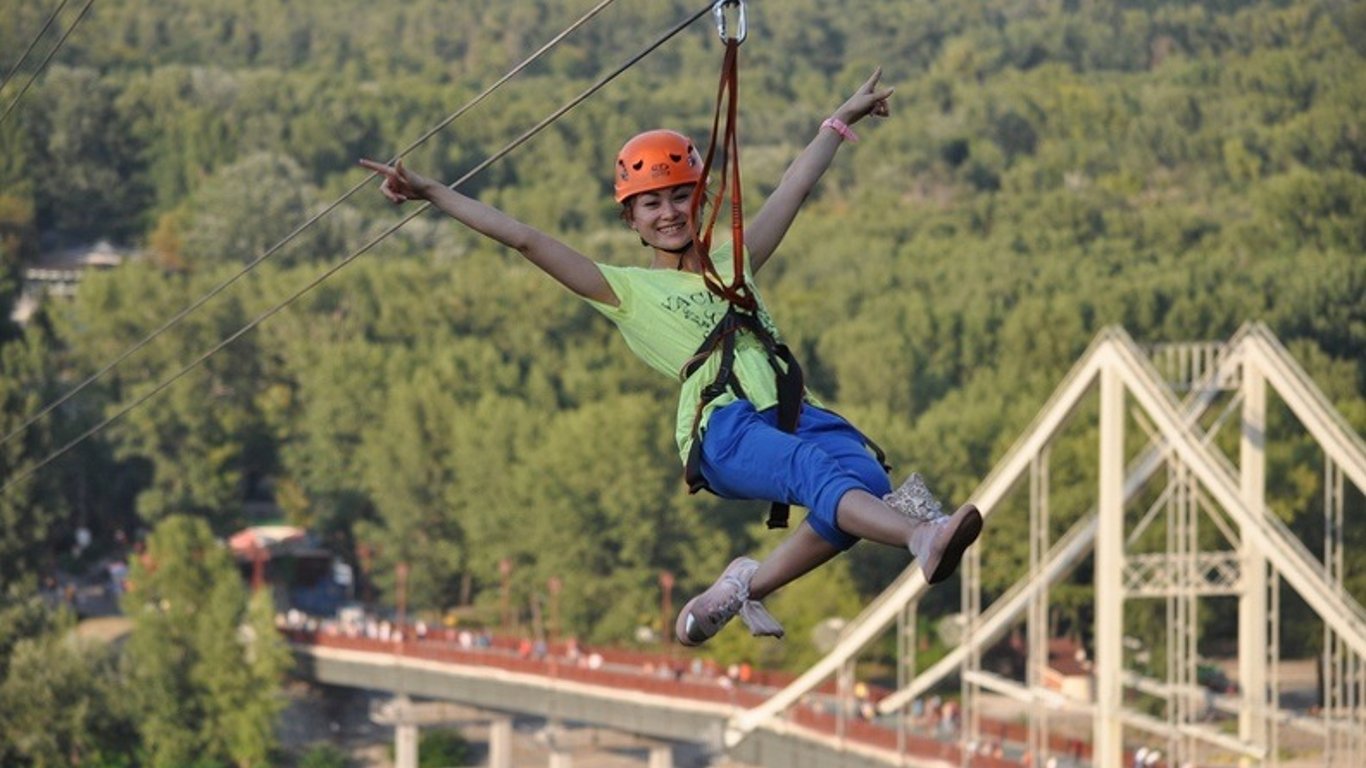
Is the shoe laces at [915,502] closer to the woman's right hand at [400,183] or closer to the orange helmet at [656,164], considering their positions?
the orange helmet at [656,164]

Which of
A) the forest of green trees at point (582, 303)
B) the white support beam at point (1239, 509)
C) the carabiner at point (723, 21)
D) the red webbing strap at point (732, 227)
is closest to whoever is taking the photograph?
the carabiner at point (723, 21)

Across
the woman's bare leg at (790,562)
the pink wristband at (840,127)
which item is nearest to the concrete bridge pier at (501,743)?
the pink wristband at (840,127)

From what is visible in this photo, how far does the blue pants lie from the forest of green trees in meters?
67.4

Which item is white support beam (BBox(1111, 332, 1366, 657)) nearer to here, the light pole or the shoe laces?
the light pole

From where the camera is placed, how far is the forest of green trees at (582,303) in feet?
A: 305

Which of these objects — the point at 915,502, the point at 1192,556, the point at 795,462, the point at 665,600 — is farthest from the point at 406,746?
the point at 915,502

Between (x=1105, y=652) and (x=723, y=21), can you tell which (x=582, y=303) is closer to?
(x=1105, y=652)

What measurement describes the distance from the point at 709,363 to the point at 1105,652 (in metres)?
47.5

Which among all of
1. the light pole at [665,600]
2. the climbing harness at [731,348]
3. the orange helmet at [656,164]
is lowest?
the climbing harness at [731,348]

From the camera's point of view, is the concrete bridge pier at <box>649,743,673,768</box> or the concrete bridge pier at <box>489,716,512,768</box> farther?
the concrete bridge pier at <box>489,716,512,768</box>

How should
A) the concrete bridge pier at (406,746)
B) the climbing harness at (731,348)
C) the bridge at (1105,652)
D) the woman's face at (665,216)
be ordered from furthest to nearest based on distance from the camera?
1. the concrete bridge pier at (406,746)
2. the bridge at (1105,652)
3. the woman's face at (665,216)
4. the climbing harness at (731,348)

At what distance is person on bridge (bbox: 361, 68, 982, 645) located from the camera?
15.1 m

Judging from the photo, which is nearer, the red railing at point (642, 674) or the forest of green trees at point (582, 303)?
the red railing at point (642, 674)

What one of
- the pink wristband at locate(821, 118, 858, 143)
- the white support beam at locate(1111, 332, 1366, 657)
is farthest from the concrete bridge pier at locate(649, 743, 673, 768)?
the pink wristband at locate(821, 118, 858, 143)
